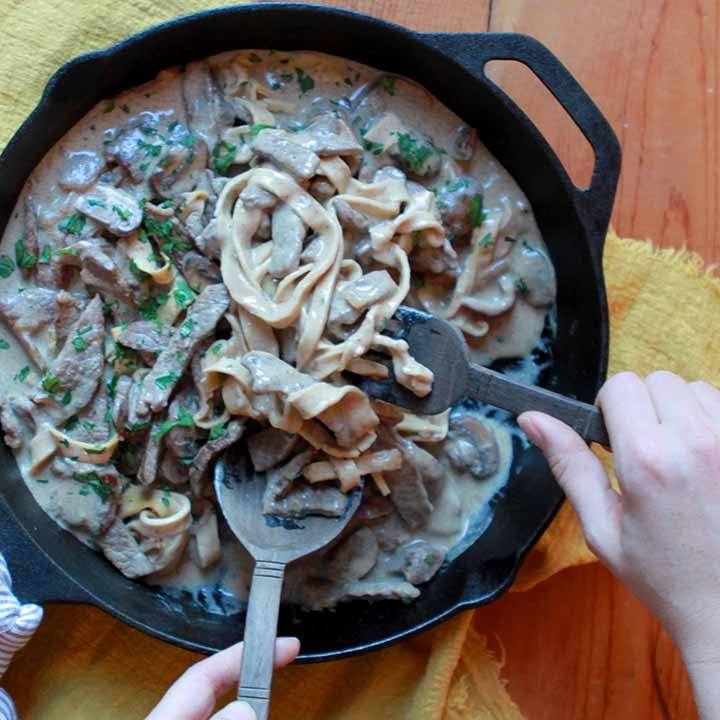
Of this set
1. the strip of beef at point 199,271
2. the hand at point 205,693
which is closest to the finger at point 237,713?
the hand at point 205,693

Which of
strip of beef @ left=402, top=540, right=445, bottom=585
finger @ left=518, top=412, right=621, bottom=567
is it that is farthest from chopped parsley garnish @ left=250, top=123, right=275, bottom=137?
strip of beef @ left=402, top=540, right=445, bottom=585

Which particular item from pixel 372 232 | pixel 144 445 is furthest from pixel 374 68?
pixel 144 445

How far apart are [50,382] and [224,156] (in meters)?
0.75

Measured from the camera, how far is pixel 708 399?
181 cm

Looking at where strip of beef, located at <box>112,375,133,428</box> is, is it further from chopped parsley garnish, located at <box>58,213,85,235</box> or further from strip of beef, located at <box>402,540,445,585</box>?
strip of beef, located at <box>402,540,445,585</box>

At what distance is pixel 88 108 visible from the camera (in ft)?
8.14

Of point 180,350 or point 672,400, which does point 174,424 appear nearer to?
point 180,350

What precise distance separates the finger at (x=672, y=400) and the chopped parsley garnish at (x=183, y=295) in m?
1.15

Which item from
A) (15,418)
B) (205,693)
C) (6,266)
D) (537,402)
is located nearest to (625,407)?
(537,402)

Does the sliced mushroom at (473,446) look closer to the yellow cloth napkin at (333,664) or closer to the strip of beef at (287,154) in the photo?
the yellow cloth napkin at (333,664)

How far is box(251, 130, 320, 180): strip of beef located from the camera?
7.48 ft

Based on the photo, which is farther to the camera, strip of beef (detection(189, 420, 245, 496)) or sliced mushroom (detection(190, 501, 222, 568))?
sliced mushroom (detection(190, 501, 222, 568))

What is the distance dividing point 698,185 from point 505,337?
78 cm

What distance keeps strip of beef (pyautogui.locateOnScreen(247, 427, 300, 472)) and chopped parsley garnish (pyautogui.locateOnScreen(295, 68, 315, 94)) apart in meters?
0.99
